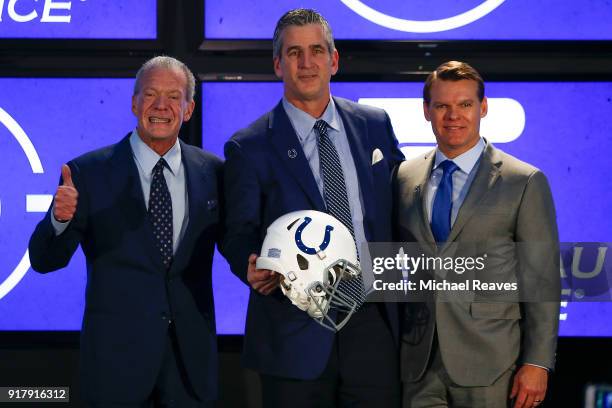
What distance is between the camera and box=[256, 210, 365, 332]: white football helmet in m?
2.85

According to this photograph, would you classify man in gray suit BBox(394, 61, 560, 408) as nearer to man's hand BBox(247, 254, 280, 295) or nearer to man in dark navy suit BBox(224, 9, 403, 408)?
man in dark navy suit BBox(224, 9, 403, 408)

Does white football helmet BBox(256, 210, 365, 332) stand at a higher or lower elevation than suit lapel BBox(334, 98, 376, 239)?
lower

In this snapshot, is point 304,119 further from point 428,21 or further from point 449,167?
point 428,21

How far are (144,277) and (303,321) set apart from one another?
0.58 m

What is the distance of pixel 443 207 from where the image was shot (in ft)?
10.3

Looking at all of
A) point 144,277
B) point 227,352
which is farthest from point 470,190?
point 227,352

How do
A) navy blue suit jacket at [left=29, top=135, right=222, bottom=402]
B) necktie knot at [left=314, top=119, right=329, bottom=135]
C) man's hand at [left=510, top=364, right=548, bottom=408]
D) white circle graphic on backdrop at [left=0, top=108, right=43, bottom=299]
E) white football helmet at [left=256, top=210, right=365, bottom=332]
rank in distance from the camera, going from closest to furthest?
white football helmet at [left=256, top=210, right=365, bottom=332]
man's hand at [left=510, top=364, right=548, bottom=408]
navy blue suit jacket at [left=29, top=135, right=222, bottom=402]
necktie knot at [left=314, top=119, right=329, bottom=135]
white circle graphic on backdrop at [left=0, top=108, right=43, bottom=299]

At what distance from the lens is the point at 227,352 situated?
14.3ft

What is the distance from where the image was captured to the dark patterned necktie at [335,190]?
3080 mm

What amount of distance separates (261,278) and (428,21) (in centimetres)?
194

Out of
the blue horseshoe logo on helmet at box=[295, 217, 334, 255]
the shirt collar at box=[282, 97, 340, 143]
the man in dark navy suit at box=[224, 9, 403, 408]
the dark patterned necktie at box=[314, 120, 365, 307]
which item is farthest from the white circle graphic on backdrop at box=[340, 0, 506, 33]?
the blue horseshoe logo on helmet at box=[295, 217, 334, 255]

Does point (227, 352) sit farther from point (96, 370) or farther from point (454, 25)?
point (454, 25)

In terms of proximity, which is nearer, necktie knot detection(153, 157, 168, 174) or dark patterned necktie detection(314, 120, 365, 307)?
dark patterned necktie detection(314, 120, 365, 307)

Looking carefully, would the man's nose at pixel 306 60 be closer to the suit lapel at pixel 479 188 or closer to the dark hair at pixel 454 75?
the dark hair at pixel 454 75
